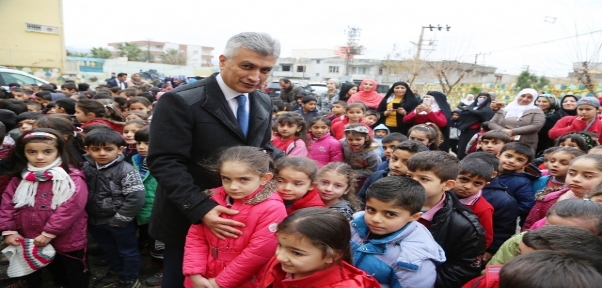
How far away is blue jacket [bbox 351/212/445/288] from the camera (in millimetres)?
1679

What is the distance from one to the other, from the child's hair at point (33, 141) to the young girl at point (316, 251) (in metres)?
2.02

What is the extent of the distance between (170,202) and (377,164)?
8.06 ft

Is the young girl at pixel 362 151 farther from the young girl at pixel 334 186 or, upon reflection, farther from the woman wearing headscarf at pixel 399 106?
the woman wearing headscarf at pixel 399 106

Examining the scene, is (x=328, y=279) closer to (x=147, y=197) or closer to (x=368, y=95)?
(x=147, y=197)

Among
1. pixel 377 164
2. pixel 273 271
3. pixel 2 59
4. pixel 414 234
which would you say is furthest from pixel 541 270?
pixel 2 59

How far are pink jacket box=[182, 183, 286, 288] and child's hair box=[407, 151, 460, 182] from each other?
945 millimetres

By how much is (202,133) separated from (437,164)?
1.38 metres

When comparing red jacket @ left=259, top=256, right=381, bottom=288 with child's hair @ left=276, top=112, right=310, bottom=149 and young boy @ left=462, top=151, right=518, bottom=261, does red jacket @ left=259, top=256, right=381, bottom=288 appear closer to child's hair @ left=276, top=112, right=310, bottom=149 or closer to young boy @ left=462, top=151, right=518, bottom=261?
young boy @ left=462, top=151, right=518, bottom=261

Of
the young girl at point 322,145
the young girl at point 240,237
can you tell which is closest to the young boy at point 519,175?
the young girl at point 322,145

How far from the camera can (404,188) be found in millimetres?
1809

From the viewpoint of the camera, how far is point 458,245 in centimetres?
198

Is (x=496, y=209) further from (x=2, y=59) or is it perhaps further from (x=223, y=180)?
(x=2, y=59)

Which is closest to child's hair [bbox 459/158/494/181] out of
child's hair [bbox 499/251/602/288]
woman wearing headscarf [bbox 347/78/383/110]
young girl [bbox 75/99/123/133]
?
child's hair [bbox 499/251/602/288]

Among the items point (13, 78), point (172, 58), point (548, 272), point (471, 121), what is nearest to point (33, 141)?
point (548, 272)
